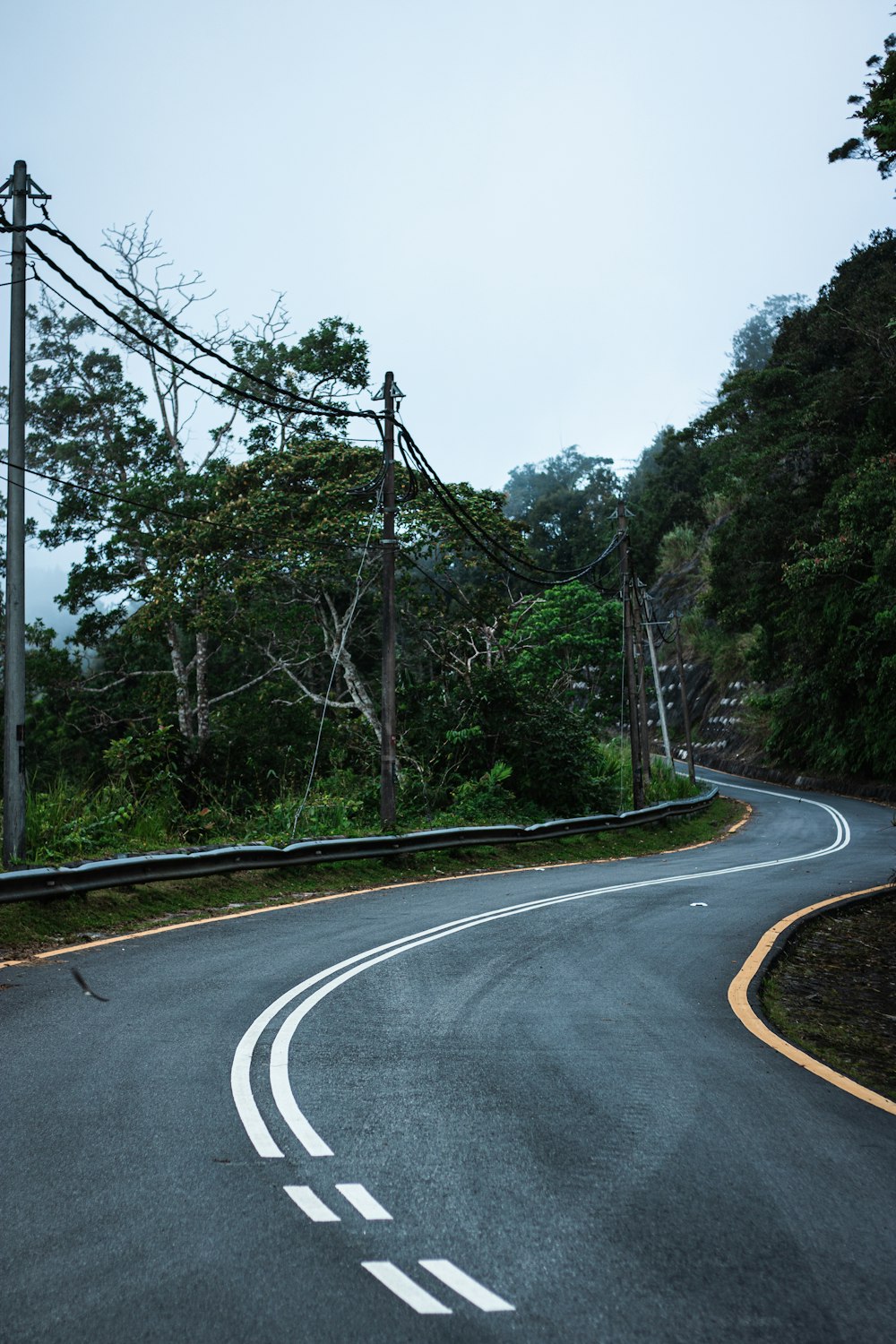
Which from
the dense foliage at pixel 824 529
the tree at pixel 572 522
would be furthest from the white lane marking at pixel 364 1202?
the tree at pixel 572 522

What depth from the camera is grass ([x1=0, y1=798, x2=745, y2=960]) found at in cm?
1180

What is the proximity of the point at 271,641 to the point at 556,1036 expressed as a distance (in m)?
31.2

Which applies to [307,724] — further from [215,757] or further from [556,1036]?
[556,1036]

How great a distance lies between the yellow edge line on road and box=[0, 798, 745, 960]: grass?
20.8 feet

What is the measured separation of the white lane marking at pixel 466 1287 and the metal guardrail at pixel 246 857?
8.58m

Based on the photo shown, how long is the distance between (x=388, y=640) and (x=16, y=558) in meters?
8.31

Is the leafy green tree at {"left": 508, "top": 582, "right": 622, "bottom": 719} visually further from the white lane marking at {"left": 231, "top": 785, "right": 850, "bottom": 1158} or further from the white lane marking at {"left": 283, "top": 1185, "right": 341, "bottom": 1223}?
the white lane marking at {"left": 283, "top": 1185, "right": 341, "bottom": 1223}

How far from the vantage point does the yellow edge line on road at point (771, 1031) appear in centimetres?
658

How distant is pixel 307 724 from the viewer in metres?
37.7

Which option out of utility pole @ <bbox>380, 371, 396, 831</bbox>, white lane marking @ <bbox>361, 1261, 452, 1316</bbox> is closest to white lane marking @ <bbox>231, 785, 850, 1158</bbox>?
white lane marking @ <bbox>361, 1261, 452, 1316</bbox>

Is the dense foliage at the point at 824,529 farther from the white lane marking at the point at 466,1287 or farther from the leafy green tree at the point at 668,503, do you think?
the white lane marking at the point at 466,1287

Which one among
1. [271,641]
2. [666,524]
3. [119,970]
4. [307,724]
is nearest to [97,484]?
[271,641]

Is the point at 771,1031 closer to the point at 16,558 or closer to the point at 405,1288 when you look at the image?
the point at 405,1288

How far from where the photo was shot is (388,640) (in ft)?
68.6
